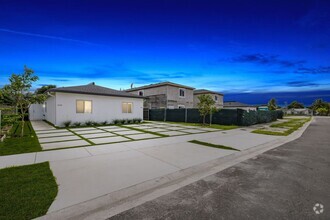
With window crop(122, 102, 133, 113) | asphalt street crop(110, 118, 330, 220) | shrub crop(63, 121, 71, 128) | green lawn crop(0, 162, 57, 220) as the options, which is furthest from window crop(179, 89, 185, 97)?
green lawn crop(0, 162, 57, 220)

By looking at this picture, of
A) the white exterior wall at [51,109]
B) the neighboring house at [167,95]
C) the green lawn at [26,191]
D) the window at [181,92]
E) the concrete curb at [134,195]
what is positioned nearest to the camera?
the green lawn at [26,191]

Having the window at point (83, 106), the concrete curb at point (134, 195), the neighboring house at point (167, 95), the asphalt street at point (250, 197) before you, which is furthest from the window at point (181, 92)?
the asphalt street at point (250, 197)

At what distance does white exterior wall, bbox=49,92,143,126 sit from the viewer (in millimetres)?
13849

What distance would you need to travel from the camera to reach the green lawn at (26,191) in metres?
2.42

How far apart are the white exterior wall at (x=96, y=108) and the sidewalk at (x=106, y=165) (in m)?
9.25

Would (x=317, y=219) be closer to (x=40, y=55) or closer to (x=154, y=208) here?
(x=154, y=208)

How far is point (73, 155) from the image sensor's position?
551cm

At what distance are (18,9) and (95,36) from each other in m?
4.52

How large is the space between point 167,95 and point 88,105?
12718 mm

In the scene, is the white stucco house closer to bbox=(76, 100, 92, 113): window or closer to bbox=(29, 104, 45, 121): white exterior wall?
bbox=(76, 100, 92, 113): window

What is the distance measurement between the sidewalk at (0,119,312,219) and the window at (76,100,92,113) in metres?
9.65

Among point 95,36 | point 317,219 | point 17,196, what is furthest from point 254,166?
point 95,36

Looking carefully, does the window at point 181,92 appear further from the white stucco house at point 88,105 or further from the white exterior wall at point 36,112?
the white exterior wall at point 36,112

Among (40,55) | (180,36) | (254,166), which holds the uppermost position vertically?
(180,36)
